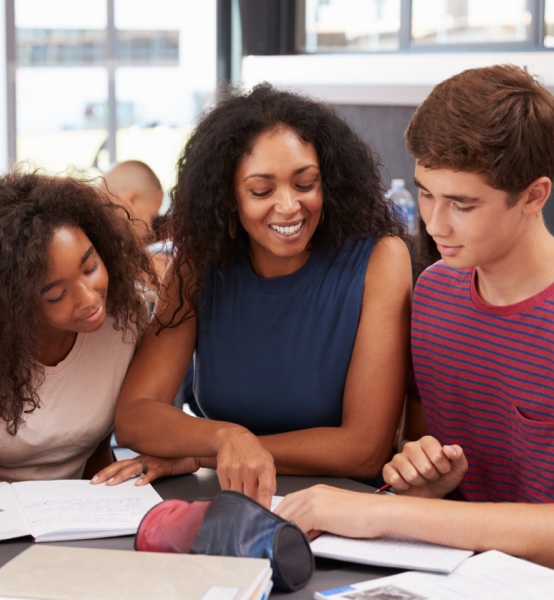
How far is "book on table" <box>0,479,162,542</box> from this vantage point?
51.6 inches

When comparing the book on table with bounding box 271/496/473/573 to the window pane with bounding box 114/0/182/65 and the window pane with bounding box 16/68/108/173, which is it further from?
the window pane with bounding box 114/0/182/65

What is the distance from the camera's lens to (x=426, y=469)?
1371 millimetres

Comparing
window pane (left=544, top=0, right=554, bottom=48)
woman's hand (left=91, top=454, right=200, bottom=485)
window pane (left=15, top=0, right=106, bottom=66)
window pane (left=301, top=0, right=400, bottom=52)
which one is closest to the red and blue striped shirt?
woman's hand (left=91, top=454, right=200, bottom=485)

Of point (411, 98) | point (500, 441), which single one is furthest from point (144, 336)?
point (411, 98)

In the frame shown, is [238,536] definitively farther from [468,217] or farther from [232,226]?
[232,226]

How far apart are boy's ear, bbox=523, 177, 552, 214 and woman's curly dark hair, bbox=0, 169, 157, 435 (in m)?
0.73

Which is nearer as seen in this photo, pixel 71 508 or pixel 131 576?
pixel 131 576

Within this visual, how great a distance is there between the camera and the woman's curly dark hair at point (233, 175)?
1.75 meters

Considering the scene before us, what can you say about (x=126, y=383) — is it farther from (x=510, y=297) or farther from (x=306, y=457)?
(x=510, y=297)

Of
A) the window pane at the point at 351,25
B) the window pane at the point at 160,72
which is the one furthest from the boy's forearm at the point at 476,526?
the window pane at the point at 160,72

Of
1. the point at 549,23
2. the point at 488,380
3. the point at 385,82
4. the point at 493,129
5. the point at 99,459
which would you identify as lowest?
the point at 99,459

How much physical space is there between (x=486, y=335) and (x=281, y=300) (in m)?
0.42

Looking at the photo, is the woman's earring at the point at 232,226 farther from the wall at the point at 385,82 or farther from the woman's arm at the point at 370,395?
the wall at the point at 385,82

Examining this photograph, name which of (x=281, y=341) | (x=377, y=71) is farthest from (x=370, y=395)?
(x=377, y=71)
